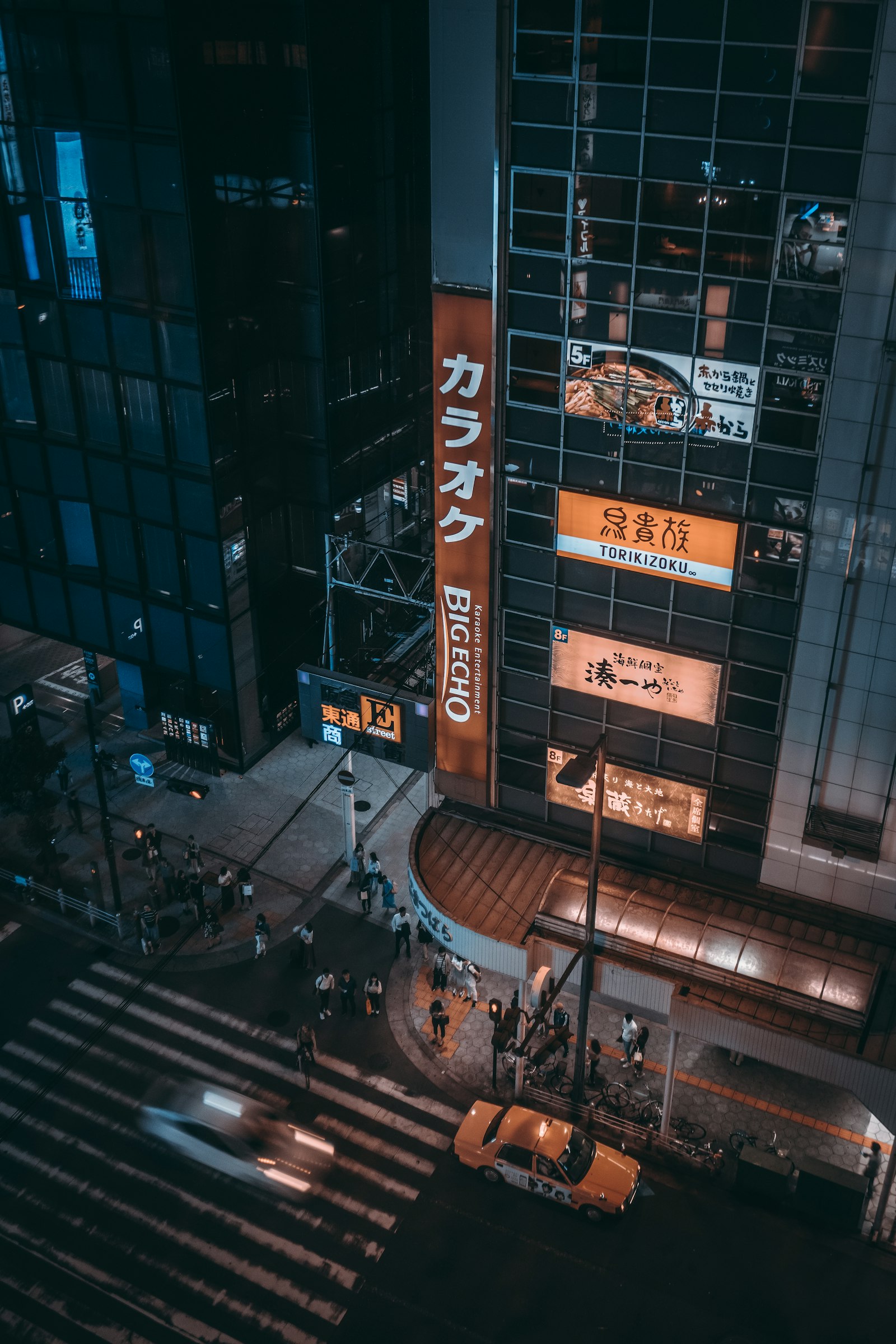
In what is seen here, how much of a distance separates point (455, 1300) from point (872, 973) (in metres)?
12.4

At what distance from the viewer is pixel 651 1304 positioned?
28453 millimetres

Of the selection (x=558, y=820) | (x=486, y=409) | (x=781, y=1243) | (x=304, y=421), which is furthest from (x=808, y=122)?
(x=781, y=1243)

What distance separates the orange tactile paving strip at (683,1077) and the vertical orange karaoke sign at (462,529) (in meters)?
6.08

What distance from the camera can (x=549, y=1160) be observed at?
30062 mm

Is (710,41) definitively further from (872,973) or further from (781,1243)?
(781,1243)

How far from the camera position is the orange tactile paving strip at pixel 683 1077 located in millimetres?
32531

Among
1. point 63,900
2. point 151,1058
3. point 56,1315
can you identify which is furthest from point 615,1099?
point 63,900

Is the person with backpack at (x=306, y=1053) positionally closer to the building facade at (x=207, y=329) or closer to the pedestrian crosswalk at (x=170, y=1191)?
the pedestrian crosswalk at (x=170, y=1191)

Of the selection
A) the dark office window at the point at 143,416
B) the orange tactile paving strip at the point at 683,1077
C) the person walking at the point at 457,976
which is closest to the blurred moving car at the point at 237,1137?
the orange tactile paving strip at the point at 683,1077

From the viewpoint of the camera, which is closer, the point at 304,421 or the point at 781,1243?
the point at 781,1243

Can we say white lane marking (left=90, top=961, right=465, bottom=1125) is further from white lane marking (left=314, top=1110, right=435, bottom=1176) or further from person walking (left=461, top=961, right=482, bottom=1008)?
person walking (left=461, top=961, right=482, bottom=1008)

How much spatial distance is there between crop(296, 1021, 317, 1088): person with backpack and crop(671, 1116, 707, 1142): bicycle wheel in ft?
32.3

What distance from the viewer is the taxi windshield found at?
30.0m

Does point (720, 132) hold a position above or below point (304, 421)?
above
